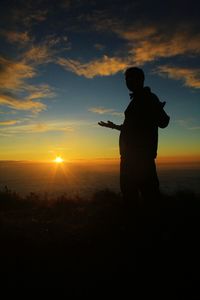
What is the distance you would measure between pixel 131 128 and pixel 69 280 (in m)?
2.12

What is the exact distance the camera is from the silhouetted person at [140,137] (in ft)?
14.0

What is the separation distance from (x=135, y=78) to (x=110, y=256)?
2.44 meters

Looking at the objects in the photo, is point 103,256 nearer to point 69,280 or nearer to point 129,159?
point 69,280

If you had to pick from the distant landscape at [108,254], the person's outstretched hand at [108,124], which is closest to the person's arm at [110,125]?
the person's outstretched hand at [108,124]

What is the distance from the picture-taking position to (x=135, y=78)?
438cm

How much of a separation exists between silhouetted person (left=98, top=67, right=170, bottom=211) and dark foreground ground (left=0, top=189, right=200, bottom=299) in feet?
1.52

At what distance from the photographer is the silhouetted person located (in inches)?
167

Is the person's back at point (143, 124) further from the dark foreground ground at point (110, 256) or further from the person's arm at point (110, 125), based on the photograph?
the dark foreground ground at point (110, 256)

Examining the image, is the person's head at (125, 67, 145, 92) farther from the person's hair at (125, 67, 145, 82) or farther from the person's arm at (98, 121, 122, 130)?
the person's arm at (98, 121, 122, 130)

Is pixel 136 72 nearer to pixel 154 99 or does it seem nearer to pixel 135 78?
pixel 135 78

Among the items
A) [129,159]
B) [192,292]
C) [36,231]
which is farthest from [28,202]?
[192,292]

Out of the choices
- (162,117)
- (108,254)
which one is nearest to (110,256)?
(108,254)

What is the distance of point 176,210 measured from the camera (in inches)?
273

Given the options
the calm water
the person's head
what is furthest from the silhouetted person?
the calm water
